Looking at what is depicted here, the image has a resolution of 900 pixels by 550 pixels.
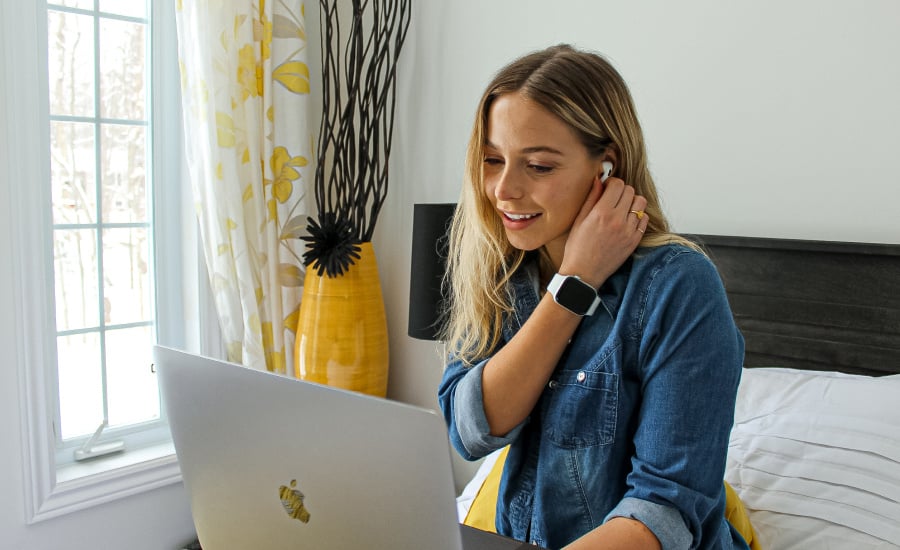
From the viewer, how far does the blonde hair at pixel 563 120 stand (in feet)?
3.61

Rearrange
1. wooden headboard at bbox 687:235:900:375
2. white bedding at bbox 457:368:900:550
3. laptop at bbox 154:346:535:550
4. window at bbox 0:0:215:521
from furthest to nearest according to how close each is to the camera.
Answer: window at bbox 0:0:215:521 < wooden headboard at bbox 687:235:900:375 < white bedding at bbox 457:368:900:550 < laptop at bbox 154:346:535:550

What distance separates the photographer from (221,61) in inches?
87.0

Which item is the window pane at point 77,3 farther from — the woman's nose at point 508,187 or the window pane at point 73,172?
the woman's nose at point 508,187

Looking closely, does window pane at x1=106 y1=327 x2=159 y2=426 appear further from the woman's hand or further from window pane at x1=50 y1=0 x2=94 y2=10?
the woman's hand

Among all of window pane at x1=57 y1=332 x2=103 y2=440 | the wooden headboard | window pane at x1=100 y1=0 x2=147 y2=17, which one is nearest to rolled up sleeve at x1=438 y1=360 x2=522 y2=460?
the wooden headboard

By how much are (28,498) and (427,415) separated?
1845 millimetres

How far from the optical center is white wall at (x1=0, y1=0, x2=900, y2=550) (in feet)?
5.25

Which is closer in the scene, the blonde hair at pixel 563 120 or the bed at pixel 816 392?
the blonde hair at pixel 563 120

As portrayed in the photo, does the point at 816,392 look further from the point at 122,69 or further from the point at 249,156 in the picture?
the point at 122,69

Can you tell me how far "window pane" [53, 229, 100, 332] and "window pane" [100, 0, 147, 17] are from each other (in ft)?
2.14

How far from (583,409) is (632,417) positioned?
69mm

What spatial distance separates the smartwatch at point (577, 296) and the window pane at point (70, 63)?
1.72m

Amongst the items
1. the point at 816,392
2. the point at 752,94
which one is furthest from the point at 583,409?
the point at 752,94

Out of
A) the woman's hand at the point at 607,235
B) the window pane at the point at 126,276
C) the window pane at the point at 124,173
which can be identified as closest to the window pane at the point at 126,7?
the window pane at the point at 124,173
